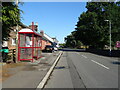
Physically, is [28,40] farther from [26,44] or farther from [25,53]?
[25,53]

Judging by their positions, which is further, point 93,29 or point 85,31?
point 85,31

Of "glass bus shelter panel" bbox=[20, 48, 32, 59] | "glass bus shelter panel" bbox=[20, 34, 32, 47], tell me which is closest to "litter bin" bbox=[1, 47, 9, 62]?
"glass bus shelter panel" bbox=[20, 48, 32, 59]

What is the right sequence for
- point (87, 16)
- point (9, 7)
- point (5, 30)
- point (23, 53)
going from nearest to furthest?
point (9, 7)
point (5, 30)
point (23, 53)
point (87, 16)

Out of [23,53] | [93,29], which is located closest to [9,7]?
[23,53]

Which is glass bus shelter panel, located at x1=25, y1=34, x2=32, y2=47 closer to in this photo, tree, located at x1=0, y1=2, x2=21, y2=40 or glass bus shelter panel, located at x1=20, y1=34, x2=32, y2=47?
glass bus shelter panel, located at x1=20, y1=34, x2=32, y2=47

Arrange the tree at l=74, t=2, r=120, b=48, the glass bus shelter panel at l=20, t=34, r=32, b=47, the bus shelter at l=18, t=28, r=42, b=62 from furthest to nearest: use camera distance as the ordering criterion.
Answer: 1. the tree at l=74, t=2, r=120, b=48
2. the glass bus shelter panel at l=20, t=34, r=32, b=47
3. the bus shelter at l=18, t=28, r=42, b=62

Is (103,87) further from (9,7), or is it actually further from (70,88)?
(9,7)

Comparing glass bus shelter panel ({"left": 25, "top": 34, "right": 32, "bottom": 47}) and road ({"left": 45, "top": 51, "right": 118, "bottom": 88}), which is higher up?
Answer: glass bus shelter panel ({"left": 25, "top": 34, "right": 32, "bottom": 47})

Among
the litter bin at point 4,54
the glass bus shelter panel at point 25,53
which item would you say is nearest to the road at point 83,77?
the glass bus shelter panel at point 25,53

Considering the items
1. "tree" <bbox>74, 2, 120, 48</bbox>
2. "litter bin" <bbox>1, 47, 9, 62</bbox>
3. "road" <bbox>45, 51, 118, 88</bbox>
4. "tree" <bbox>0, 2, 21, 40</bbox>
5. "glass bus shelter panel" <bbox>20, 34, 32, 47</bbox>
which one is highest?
"tree" <bbox>74, 2, 120, 48</bbox>

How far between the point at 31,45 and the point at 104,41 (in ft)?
109

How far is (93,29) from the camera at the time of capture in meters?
45.8

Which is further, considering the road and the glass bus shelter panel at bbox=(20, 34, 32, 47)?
the glass bus shelter panel at bbox=(20, 34, 32, 47)

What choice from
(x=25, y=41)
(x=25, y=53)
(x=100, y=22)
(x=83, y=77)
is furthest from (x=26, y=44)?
(x=100, y=22)
